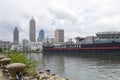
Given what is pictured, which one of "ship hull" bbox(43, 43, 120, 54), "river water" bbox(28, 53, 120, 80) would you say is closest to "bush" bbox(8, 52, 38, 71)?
"river water" bbox(28, 53, 120, 80)

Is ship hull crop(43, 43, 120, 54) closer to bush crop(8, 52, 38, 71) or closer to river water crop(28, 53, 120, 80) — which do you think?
river water crop(28, 53, 120, 80)

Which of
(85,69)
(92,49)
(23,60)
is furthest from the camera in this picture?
(92,49)

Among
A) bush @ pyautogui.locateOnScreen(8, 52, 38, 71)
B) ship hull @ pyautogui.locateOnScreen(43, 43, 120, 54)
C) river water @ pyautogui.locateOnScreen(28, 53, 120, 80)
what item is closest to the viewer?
bush @ pyautogui.locateOnScreen(8, 52, 38, 71)

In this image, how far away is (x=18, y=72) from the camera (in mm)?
8500

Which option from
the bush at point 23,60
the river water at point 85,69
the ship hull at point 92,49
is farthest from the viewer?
the ship hull at point 92,49

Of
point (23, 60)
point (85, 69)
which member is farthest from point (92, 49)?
point (23, 60)

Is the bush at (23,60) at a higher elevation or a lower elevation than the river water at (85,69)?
higher

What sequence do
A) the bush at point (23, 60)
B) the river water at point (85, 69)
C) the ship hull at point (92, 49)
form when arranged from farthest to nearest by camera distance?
the ship hull at point (92, 49) → the river water at point (85, 69) → the bush at point (23, 60)

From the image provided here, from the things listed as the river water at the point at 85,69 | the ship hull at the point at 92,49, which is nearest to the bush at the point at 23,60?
the river water at the point at 85,69

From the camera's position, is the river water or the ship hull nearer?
the river water

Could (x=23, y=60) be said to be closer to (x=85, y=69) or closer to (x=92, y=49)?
(x=85, y=69)

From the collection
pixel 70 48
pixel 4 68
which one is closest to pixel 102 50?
pixel 70 48

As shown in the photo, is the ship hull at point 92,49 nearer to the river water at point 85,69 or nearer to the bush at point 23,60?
the river water at point 85,69

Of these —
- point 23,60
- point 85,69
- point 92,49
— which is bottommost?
point 85,69
